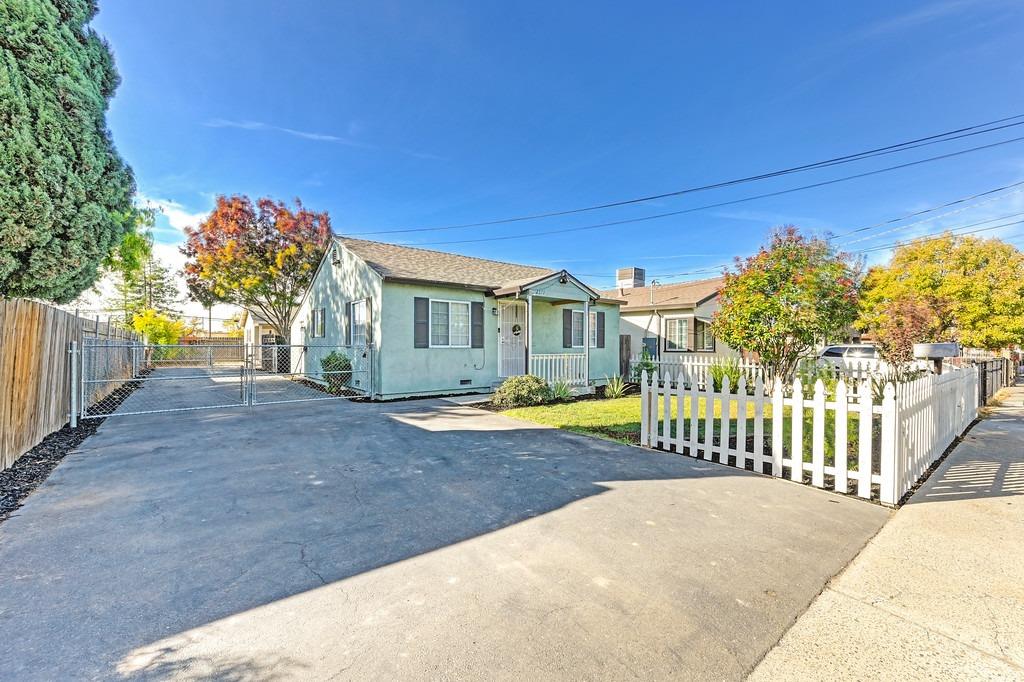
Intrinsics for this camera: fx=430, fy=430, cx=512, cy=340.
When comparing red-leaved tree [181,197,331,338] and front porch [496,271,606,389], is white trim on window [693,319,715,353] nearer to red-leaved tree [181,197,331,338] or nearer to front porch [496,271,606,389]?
front porch [496,271,606,389]

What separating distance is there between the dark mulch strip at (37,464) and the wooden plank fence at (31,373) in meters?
0.11

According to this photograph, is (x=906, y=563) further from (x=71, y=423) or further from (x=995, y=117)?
(x=995, y=117)

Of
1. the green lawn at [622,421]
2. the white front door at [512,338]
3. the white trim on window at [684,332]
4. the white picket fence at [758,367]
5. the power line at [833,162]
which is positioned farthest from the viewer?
the white trim on window at [684,332]

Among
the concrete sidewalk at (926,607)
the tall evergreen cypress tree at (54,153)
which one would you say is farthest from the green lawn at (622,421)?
the tall evergreen cypress tree at (54,153)

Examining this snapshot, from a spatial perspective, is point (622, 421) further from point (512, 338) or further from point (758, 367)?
point (512, 338)

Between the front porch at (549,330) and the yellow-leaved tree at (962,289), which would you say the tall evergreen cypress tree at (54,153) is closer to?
the front porch at (549,330)

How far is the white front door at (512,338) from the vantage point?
14.0 meters

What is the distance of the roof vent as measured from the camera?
26.3 metres

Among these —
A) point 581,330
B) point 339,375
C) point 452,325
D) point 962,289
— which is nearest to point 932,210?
point 962,289

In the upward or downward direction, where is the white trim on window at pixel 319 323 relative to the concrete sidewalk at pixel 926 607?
upward

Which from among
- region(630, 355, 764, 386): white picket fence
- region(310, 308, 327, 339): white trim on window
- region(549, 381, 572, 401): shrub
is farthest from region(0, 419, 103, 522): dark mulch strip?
region(630, 355, 764, 386): white picket fence

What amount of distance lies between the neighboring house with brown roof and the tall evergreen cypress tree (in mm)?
17100

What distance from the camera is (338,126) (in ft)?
43.5

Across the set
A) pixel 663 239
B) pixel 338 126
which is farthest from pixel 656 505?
pixel 663 239
